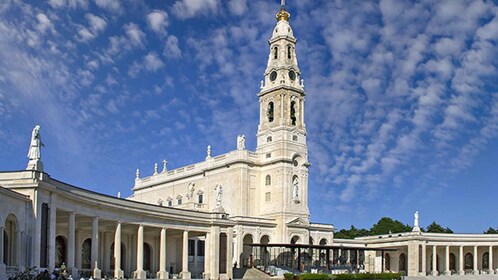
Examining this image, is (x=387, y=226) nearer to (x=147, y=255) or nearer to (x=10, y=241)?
(x=147, y=255)

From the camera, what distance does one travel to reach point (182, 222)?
62125mm

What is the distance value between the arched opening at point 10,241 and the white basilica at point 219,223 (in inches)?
2.3

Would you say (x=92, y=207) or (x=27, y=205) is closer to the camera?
(x=27, y=205)

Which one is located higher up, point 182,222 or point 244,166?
point 244,166

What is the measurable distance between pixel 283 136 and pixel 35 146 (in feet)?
154

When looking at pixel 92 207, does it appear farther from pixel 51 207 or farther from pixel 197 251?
pixel 197 251

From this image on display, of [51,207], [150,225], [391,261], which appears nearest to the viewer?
[51,207]

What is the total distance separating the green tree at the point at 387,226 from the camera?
128750 millimetres

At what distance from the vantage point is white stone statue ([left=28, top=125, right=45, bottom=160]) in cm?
4075

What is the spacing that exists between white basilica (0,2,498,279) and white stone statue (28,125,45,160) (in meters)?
0.09

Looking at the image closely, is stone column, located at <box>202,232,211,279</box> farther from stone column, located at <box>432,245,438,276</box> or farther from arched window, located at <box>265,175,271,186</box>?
stone column, located at <box>432,245,438,276</box>

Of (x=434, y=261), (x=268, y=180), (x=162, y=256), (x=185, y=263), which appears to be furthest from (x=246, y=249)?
(x=434, y=261)

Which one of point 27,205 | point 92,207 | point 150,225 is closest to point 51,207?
point 27,205

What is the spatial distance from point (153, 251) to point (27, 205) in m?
28.2
